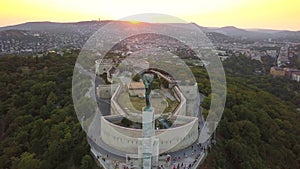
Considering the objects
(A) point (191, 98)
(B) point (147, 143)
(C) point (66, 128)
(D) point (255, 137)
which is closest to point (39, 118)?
(C) point (66, 128)

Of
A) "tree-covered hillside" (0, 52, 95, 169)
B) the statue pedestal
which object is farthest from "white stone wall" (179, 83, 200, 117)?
the statue pedestal

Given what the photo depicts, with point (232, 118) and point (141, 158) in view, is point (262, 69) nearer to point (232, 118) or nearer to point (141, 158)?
point (232, 118)

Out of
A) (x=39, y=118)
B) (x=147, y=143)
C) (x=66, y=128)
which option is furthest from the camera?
(x=39, y=118)

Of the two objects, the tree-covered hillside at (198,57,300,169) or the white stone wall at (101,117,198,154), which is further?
the tree-covered hillside at (198,57,300,169)

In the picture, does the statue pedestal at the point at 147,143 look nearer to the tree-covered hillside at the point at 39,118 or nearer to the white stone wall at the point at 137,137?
the white stone wall at the point at 137,137

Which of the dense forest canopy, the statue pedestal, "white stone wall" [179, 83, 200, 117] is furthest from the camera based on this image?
"white stone wall" [179, 83, 200, 117]

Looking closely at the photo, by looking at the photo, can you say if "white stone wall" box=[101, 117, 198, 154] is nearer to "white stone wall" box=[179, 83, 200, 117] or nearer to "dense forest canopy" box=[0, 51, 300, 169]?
"dense forest canopy" box=[0, 51, 300, 169]

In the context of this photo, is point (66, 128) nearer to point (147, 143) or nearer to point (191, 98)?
point (147, 143)

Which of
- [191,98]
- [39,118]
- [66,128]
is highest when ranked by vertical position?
[191,98]

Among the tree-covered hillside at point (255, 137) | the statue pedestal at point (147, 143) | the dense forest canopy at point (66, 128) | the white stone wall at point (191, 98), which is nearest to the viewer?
the statue pedestal at point (147, 143)

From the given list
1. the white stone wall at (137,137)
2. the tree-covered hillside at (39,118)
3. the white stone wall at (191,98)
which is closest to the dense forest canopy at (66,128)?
the tree-covered hillside at (39,118)

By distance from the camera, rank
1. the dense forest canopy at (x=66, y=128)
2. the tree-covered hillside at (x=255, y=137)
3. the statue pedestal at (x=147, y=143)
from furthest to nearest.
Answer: the tree-covered hillside at (x=255, y=137) → the dense forest canopy at (x=66, y=128) → the statue pedestal at (x=147, y=143)
